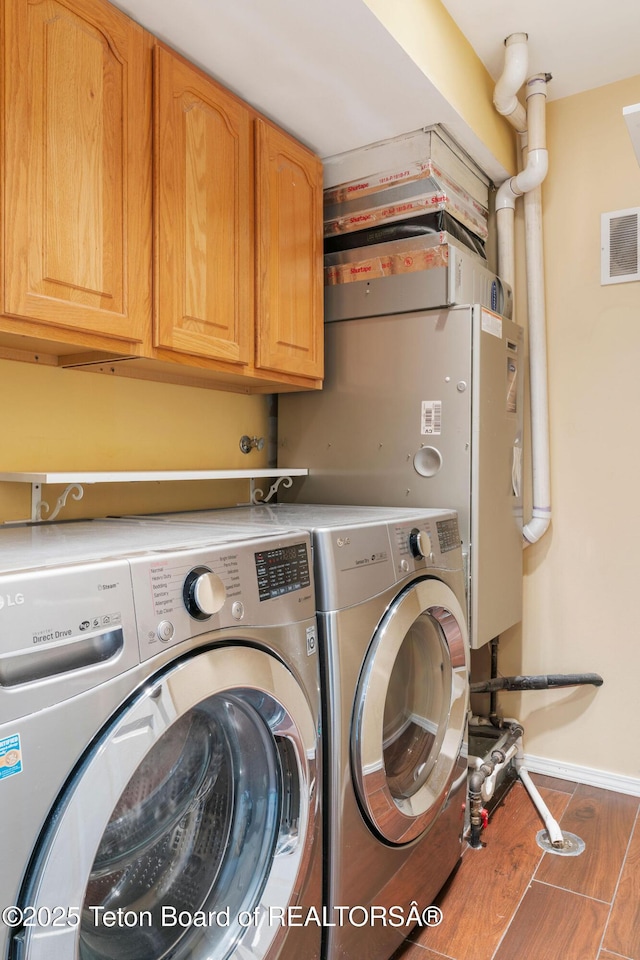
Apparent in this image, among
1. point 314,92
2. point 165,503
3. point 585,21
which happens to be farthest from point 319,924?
point 585,21

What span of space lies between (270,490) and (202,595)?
58.1 inches

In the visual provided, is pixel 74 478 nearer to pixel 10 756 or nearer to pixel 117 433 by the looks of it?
pixel 117 433

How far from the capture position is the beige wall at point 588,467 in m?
2.35

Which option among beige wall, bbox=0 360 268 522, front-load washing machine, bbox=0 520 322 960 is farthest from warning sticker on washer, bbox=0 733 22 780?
beige wall, bbox=0 360 268 522

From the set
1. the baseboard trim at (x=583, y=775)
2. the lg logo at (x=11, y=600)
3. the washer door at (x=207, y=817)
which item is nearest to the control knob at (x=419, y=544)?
the washer door at (x=207, y=817)

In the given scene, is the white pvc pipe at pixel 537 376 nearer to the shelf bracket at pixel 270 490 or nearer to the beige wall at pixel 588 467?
the beige wall at pixel 588 467

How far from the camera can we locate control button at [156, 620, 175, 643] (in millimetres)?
912

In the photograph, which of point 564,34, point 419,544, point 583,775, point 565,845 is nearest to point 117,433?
point 419,544

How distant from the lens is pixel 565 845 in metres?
1.99

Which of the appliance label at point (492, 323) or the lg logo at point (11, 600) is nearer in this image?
the lg logo at point (11, 600)

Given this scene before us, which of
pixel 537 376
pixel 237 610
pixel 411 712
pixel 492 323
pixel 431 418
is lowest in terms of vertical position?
pixel 411 712

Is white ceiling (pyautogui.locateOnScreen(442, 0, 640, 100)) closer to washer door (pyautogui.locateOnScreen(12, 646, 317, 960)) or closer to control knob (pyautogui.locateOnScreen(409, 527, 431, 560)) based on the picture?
control knob (pyautogui.locateOnScreen(409, 527, 431, 560))

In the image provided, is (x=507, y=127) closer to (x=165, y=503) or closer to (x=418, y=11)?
(x=418, y=11)

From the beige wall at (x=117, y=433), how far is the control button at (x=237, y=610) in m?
0.80
